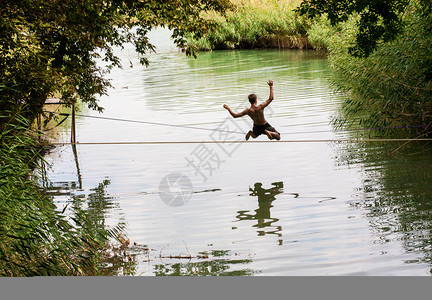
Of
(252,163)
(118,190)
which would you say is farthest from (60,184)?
(252,163)

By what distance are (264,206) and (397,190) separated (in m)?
2.35

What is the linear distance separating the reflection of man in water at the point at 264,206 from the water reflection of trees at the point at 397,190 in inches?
55.2

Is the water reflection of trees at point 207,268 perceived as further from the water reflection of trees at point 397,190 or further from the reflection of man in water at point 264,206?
the water reflection of trees at point 397,190

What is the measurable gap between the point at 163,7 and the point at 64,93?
3.30 m

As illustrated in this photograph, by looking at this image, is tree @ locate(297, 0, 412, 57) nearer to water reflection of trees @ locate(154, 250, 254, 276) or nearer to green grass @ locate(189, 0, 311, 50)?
water reflection of trees @ locate(154, 250, 254, 276)

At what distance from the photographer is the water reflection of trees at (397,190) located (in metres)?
9.59

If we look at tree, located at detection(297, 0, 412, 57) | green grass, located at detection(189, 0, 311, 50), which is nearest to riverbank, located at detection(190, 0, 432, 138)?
tree, located at detection(297, 0, 412, 57)

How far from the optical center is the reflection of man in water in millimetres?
10898

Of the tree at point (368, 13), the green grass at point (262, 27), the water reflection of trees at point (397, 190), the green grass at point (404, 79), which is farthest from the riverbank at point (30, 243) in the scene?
the green grass at point (262, 27)

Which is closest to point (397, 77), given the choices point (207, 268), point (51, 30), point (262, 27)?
point (51, 30)

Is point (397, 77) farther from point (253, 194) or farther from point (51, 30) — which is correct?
point (51, 30)

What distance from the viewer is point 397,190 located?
40.8 feet

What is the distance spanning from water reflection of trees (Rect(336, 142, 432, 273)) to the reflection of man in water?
1.40 meters

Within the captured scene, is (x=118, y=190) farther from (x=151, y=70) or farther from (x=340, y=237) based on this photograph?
(x=151, y=70)
